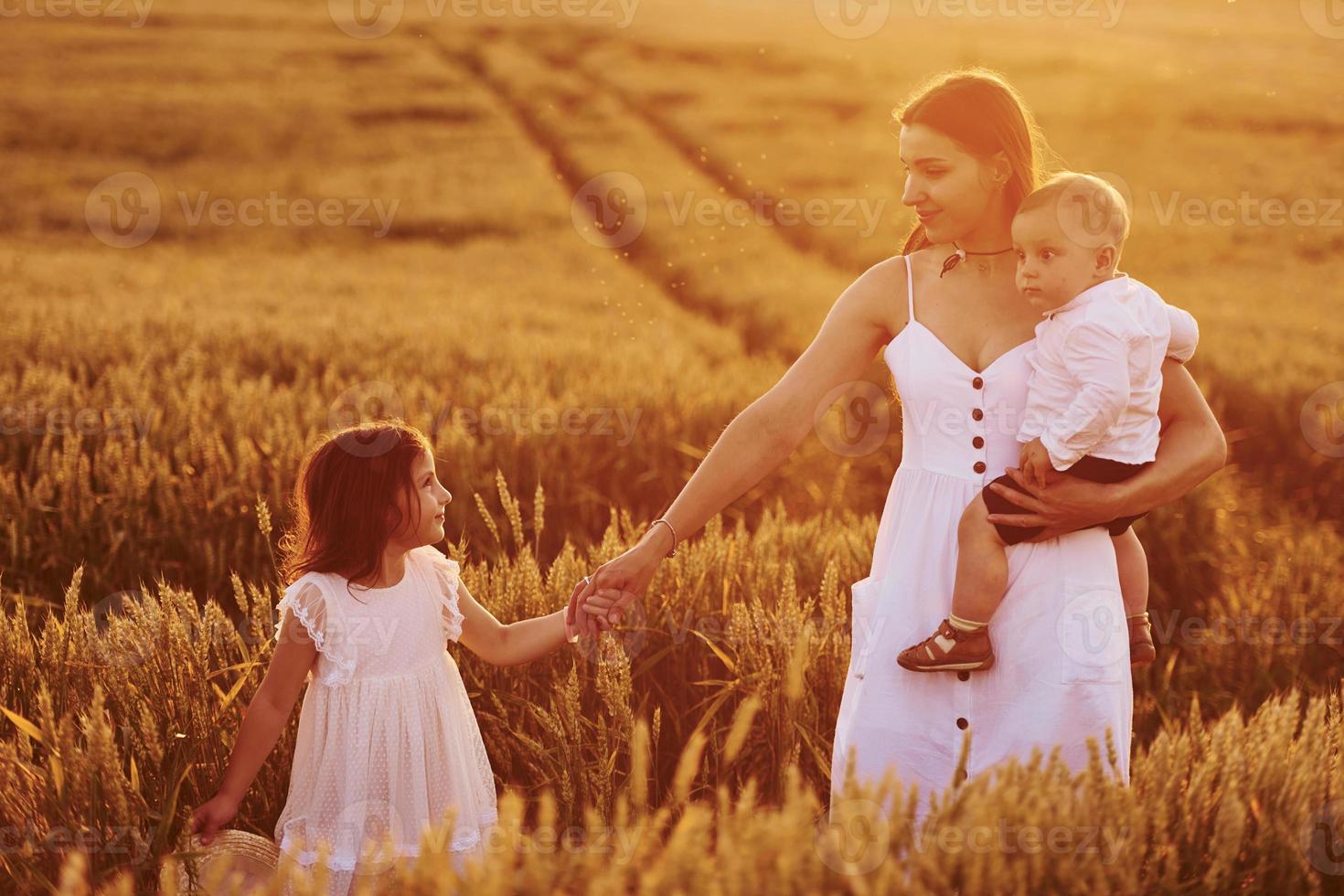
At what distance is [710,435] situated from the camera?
7098mm

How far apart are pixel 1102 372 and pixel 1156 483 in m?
0.32

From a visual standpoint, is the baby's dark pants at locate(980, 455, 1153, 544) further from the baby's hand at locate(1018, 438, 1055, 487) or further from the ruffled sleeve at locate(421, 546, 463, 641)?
the ruffled sleeve at locate(421, 546, 463, 641)

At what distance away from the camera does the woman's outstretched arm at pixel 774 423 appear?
9.29ft

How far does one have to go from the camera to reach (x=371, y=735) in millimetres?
2639

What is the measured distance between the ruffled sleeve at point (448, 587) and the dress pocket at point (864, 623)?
3.02 ft

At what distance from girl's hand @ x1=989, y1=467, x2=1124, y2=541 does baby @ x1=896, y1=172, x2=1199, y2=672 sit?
2 cm

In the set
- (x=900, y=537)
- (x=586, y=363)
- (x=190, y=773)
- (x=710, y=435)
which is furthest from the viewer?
(x=586, y=363)

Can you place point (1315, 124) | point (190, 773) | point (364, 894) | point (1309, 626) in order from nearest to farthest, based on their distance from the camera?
point (364, 894) → point (190, 773) → point (1309, 626) → point (1315, 124)

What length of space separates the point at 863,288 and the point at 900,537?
584 millimetres

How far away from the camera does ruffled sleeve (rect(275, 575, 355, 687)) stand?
260 cm

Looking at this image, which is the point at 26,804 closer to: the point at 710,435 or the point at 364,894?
the point at 364,894

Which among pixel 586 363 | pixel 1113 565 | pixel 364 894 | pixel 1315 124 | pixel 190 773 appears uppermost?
pixel 1315 124

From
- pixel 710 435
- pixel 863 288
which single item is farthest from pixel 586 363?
pixel 863 288

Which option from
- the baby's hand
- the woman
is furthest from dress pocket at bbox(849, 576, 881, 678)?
the baby's hand
